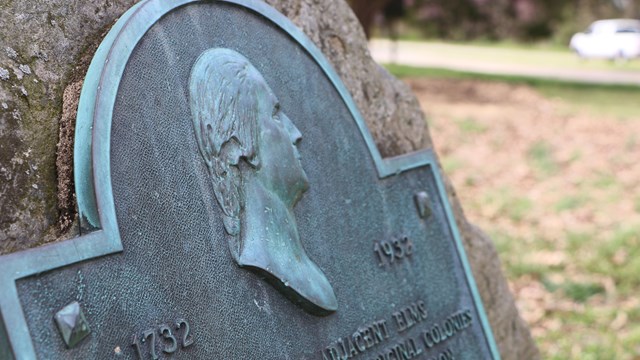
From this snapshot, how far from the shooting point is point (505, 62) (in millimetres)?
20562

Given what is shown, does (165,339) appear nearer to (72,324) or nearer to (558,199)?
(72,324)

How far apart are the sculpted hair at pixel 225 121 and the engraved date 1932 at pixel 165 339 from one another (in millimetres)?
234

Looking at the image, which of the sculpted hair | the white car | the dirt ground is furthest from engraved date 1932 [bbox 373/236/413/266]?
the white car

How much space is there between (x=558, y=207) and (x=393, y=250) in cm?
432

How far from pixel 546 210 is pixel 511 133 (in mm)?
3378

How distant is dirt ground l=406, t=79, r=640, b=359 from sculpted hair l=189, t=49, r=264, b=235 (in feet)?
8.33

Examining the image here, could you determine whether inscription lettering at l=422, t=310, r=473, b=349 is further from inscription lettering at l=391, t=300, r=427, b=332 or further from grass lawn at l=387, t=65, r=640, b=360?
grass lawn at l=387, t=65, r=640, b=360

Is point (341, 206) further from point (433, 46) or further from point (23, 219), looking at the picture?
point (433, 46)

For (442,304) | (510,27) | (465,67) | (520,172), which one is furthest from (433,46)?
(442,304)

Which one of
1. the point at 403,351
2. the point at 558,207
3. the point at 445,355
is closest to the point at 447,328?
the point at 445,355

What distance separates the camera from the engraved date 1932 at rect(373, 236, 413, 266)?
2129 mm

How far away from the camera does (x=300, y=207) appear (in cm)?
197

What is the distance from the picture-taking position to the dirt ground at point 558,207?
4234 millimetres

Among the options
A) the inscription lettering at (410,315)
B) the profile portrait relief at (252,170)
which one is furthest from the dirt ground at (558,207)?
the profile portrait relief at (252,170)
